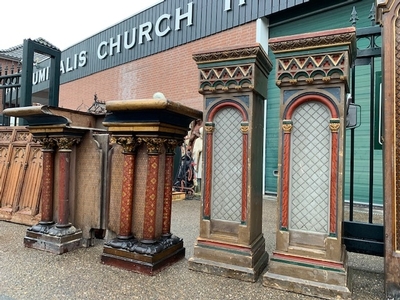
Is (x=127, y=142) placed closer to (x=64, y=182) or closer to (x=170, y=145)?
(x=170, y=145)

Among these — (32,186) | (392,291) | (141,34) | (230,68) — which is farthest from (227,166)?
(141,34)

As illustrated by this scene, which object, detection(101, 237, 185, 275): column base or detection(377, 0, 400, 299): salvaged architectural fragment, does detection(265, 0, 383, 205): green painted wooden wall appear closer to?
detection(377, 0, 400, 299): salvaged architectural fragment

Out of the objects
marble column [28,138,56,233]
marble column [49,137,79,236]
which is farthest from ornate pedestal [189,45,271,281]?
marble column [28,138,56,233]

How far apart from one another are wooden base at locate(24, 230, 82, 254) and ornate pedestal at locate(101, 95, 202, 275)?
1.98ft

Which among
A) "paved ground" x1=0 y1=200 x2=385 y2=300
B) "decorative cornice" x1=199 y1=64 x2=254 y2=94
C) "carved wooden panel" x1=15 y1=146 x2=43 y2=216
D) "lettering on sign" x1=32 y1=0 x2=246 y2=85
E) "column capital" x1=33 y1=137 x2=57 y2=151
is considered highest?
"lettering on sign" x1=32 y1=0 x2=246 y2=85

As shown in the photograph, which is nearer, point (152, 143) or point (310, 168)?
point (310, 168)

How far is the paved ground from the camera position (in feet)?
8.00

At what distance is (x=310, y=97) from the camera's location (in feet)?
8.61

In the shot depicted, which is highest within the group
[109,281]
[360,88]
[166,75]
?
[166,75]

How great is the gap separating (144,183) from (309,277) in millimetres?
1779

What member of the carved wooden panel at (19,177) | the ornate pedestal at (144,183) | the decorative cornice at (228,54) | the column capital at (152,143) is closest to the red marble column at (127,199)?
the ornate pedestal at (144,183)

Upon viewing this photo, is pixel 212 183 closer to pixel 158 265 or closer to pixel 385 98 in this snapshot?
pixel 158 265

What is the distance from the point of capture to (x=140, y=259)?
2.95 m

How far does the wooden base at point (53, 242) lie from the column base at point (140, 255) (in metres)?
0.60
